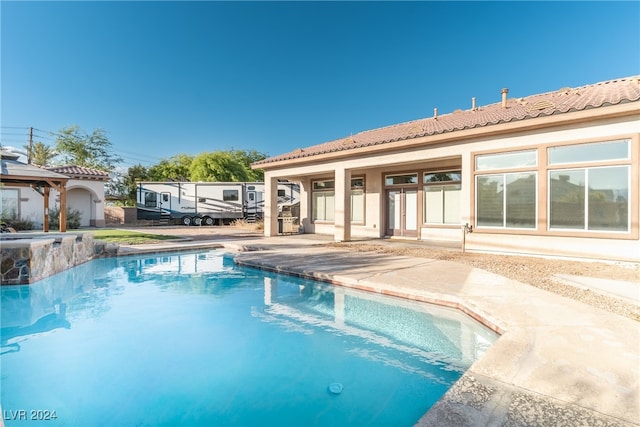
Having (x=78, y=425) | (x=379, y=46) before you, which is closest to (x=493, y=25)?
(x=379, y=46)

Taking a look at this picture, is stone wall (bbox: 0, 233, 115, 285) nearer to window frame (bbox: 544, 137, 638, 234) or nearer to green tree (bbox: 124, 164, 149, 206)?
window frame (bbox: 544, 137, 638, 234)

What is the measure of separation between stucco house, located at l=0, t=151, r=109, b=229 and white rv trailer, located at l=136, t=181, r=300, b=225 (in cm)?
262

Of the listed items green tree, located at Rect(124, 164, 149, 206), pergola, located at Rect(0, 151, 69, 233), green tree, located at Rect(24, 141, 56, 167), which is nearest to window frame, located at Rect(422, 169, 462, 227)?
pergola, located at Rect(0, 151, 69, 233)

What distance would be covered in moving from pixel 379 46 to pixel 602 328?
18.2 meters

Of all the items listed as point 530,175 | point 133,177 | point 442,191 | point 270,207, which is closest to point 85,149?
point 133,177

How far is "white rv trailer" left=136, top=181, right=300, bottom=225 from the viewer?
828 inches

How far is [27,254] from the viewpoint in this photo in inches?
255

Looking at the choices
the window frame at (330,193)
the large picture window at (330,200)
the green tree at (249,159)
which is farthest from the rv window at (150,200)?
the green tree at (249,159)

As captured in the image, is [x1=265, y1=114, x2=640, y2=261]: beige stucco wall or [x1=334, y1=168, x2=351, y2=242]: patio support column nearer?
[x1=265, y1=114, x2=640, y2=261]: beige stucco wall

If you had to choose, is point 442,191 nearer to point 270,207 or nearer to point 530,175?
point 530,175

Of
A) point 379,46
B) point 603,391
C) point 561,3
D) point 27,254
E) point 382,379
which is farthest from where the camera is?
point 379,46

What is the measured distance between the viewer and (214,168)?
33.2m

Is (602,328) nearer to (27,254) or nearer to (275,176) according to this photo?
(27,254)

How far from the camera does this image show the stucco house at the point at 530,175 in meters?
6.46
